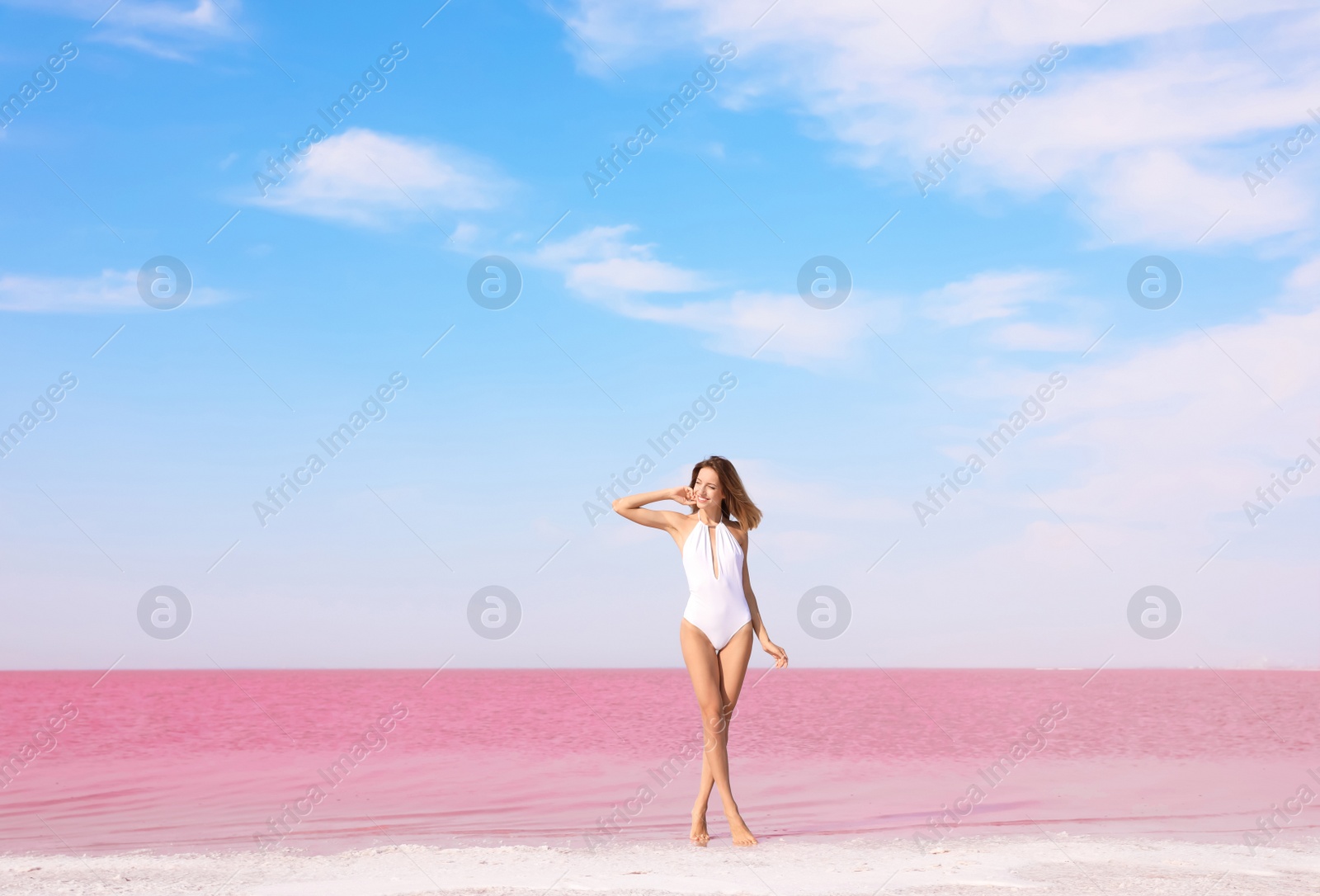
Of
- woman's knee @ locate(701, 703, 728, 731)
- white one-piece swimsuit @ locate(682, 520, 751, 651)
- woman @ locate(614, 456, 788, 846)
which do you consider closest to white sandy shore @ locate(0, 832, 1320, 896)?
woman @ locate(614, 456, 788, 846)

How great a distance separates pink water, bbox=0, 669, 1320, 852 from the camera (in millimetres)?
9344

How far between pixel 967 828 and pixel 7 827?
862 centimetres

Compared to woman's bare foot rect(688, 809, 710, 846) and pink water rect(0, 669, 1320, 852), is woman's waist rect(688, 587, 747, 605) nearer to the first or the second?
woman's bare foot rect(688, 809, 710, 846)

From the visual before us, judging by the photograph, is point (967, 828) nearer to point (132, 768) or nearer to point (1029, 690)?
point (132, 768)

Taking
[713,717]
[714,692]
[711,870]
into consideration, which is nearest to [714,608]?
[714,692]

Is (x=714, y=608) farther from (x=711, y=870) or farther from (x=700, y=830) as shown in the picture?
(x=711, y=870)

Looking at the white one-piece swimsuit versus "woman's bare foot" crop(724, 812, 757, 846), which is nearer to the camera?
"woman's bare foot" crop(724, 812, 757, 846)

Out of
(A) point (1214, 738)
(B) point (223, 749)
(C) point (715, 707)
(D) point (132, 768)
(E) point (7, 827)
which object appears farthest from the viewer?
(A) point (1214, 738)

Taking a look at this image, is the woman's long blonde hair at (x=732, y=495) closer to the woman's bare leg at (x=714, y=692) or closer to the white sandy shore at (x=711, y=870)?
the woman's bare leg at (x=714, y=692)

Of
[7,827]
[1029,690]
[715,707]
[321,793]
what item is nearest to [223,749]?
[321,793]

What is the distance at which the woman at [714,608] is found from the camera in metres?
7.60

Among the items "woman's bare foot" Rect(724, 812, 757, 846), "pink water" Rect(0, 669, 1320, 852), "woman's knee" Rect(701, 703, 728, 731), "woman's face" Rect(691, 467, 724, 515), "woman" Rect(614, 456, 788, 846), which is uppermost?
"woman's face" Rect(691, 467, 724, 515)

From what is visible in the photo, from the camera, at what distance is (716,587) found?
25.1ft

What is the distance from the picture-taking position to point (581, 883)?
19.6ft
